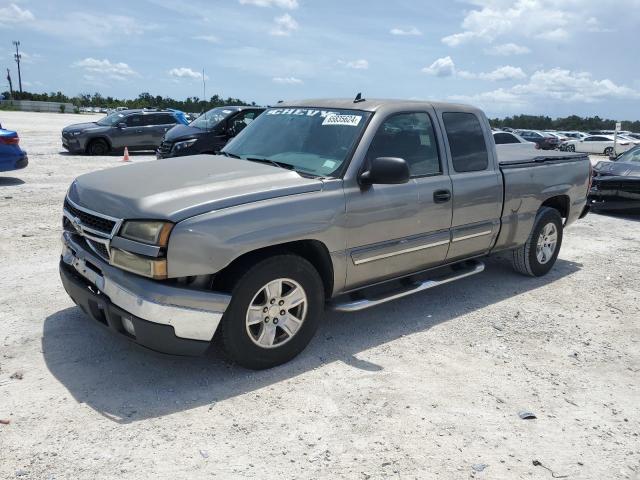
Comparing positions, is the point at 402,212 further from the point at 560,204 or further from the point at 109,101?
the point at 109,101

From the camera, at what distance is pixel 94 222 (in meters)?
3.70

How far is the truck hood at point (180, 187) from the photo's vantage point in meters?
3.43

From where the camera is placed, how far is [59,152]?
709 inches

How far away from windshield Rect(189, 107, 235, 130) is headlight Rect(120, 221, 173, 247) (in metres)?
11.5

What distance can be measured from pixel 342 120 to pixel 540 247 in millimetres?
3116

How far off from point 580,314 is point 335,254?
276 cm

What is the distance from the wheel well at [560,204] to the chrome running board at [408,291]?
1443 millimetres

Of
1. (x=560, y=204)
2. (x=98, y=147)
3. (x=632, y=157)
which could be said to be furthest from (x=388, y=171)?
(x=98, y=147)

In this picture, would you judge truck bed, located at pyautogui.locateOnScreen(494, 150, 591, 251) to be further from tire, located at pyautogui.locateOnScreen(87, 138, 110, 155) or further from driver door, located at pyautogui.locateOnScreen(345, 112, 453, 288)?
tire, located at pyautogui.locateOnScreen(87, 138, 110, 155)

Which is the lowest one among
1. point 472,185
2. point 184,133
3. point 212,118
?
point 184,133

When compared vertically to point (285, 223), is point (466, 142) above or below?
above

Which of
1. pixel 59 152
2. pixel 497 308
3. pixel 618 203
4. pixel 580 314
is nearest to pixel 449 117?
pixel 497 308

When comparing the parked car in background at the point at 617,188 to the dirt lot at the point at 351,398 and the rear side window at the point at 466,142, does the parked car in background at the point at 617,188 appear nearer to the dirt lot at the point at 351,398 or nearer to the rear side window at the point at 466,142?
the dirt lot at the point at 351,398

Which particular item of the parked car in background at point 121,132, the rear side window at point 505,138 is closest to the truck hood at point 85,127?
the parked car in background at point 121,132
